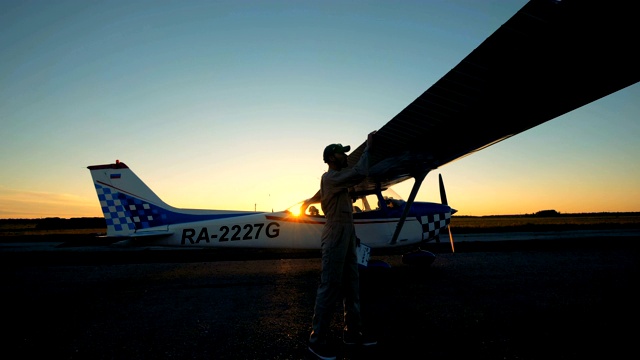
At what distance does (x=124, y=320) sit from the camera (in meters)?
4.08

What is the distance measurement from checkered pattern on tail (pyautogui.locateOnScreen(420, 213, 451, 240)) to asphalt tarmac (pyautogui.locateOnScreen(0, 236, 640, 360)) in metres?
1.03

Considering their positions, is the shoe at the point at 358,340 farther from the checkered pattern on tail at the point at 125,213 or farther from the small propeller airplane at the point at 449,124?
the checkered pattern on tail at the point at 125,213

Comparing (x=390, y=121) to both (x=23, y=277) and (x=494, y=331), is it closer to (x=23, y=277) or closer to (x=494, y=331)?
(x=494, y=331)

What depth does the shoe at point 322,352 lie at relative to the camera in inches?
103

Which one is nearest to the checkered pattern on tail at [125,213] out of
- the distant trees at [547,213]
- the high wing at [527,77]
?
the high wing at [527,77]

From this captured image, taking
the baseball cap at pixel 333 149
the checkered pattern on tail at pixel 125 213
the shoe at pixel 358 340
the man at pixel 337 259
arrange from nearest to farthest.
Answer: the man at pixel 337 259, the shoe at pixel 358 340, the baseball cap at pixel 333 149, the checkered pattern on tail at pixel 125 213

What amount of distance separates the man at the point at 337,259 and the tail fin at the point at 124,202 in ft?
21.4

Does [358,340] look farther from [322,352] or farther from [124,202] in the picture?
[124,202]

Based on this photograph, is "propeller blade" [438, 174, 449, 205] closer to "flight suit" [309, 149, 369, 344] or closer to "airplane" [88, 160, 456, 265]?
"airplane" [88, 160, 456, 265]

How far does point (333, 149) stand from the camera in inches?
125

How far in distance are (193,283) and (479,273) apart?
5921mm

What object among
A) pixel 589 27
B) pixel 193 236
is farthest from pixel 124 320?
pixel 589 27

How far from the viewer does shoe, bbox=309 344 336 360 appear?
262cm

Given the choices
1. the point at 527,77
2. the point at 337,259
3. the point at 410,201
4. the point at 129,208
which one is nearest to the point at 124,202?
the point at 129,208
